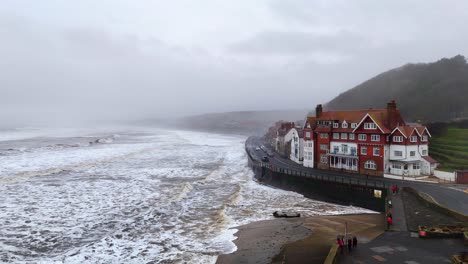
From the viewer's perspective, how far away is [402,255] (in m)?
20.4

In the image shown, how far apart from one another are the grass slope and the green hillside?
38020 millimetres

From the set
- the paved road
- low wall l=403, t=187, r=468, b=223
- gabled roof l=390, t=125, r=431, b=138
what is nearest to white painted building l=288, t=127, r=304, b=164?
the paved road

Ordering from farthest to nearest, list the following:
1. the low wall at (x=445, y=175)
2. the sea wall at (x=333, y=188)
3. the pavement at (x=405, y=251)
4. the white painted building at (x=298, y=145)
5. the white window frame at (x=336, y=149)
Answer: the white painted building at (x=298, y=145) < the white window frame at (x=336, y=149) < the low wall at (x=445, y=175) < the sea wall at (x=333, y=188) < the pavement at (x=405, y=251)

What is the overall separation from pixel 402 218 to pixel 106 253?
66.2 ft

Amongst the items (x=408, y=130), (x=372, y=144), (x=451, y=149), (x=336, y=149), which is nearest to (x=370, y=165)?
(x=372, y=144)

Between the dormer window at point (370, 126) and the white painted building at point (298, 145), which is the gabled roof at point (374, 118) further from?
the white painted building at point (298, 145)

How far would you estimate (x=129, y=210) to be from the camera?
109 feet

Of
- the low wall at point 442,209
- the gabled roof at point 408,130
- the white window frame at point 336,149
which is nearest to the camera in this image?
the low wall at point 442,209

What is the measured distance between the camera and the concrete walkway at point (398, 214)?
84.5 feet

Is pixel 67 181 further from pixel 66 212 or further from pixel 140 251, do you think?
pixel 140 251

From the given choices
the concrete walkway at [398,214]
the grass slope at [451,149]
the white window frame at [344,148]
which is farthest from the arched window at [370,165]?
the concrete walkway at [398,214]

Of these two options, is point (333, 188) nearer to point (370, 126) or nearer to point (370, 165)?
point (370, 165)

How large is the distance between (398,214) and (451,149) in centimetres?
2278

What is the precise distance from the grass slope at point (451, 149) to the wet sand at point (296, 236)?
626 inches
